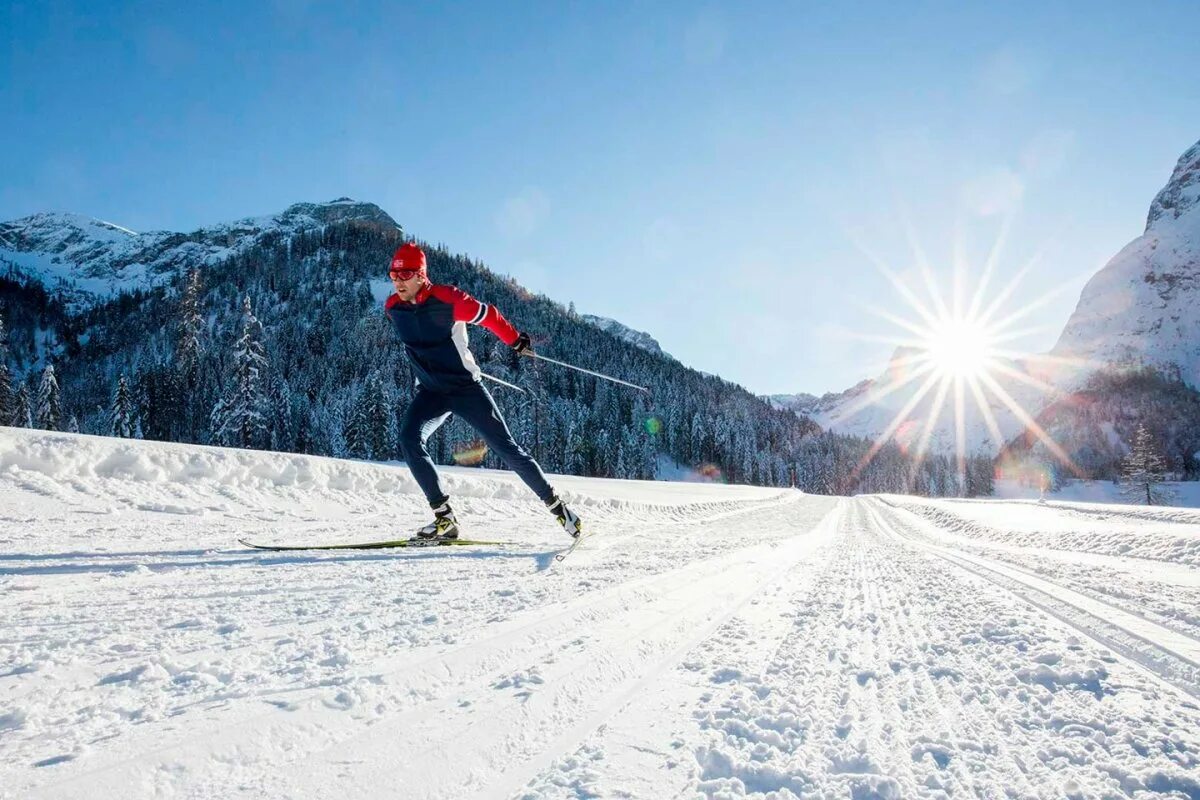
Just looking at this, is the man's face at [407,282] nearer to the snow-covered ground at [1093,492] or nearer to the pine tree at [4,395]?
the pine tree at [4,395]

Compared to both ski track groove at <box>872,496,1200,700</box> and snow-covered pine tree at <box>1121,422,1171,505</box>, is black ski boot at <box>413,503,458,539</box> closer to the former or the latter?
ski track groove at <box>872,496,1200,700</box>

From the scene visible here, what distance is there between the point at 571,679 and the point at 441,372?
3.41 meters

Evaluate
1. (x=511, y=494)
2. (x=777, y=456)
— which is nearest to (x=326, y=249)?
(x=777, y=456)

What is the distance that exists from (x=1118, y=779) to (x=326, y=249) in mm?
167178

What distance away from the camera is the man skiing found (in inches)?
178

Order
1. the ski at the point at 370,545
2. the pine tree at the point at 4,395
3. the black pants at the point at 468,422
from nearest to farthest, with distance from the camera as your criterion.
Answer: the ski at the point at 370,545
the black pants at the point at 468,422
the pine tree at the point at 4,395

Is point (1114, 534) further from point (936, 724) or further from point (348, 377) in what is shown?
point (348, 377)

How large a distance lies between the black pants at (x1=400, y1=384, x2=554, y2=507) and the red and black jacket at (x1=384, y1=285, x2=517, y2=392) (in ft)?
0.36

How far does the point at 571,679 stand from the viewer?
1.66m

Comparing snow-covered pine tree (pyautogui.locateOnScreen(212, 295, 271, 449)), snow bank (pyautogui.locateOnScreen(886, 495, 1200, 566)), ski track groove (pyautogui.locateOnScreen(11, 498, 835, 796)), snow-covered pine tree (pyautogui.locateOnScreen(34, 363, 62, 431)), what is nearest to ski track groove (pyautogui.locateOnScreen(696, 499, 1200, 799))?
ski track groove (pyautogui.locateOnScreen(11, 498, 835, 796))

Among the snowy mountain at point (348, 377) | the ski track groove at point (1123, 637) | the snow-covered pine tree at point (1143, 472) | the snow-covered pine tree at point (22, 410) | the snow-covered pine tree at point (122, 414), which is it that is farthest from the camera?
the snow-covered pine tree at point (1143, 472)

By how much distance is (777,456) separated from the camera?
113000 millimetres

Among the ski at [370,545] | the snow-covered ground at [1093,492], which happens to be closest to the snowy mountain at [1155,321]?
the snow-covered ground at [1093,492]

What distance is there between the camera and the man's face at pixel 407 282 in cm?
443
